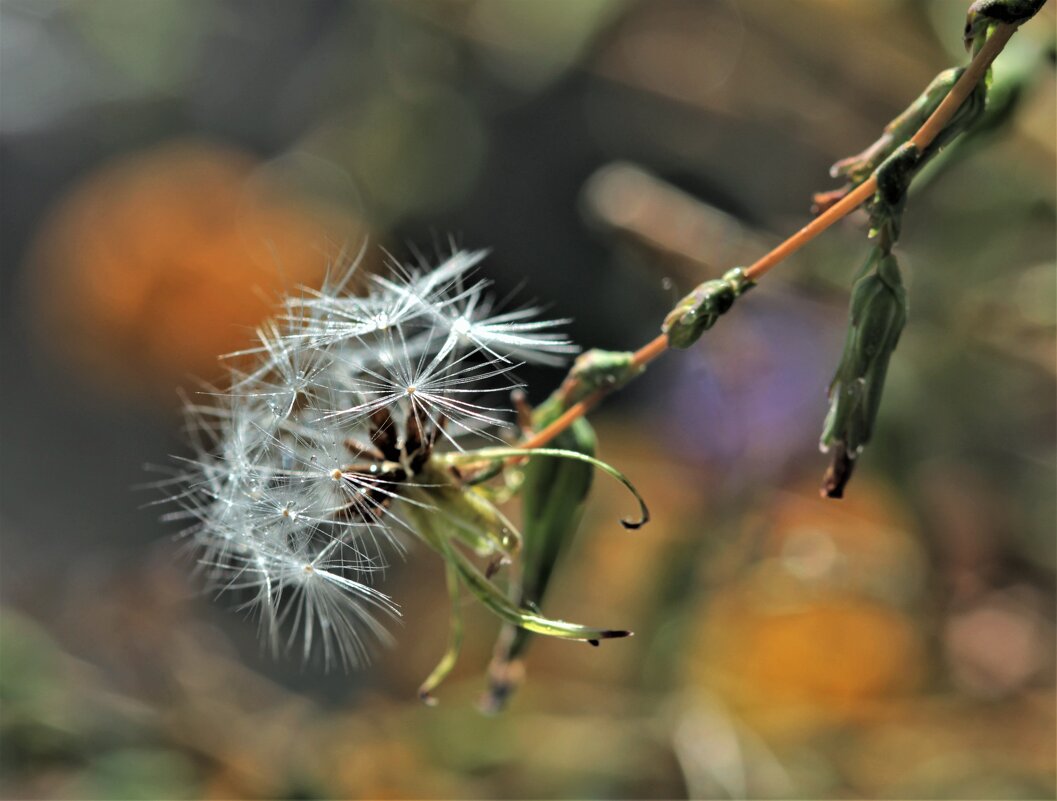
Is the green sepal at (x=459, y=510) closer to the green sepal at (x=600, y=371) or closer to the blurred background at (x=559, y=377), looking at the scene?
the green sepal at (x=600, y=371)

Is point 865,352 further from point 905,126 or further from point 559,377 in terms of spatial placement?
point 559,377

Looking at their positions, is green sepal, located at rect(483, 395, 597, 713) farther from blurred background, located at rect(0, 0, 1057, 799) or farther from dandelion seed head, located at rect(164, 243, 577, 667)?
blurred background, located at rect(0, 0, 1057, 799)

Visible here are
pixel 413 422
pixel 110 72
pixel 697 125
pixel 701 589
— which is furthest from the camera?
pixel 110 72

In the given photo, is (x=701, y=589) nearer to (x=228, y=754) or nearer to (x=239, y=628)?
(x=228, y=754)

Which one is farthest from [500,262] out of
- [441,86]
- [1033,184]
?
[1033,184]

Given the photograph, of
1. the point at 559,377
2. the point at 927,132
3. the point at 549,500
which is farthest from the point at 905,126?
the point at 559,377

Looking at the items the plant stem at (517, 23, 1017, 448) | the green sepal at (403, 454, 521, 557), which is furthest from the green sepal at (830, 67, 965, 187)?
the green sepal at (403, 454, 521, 557)
